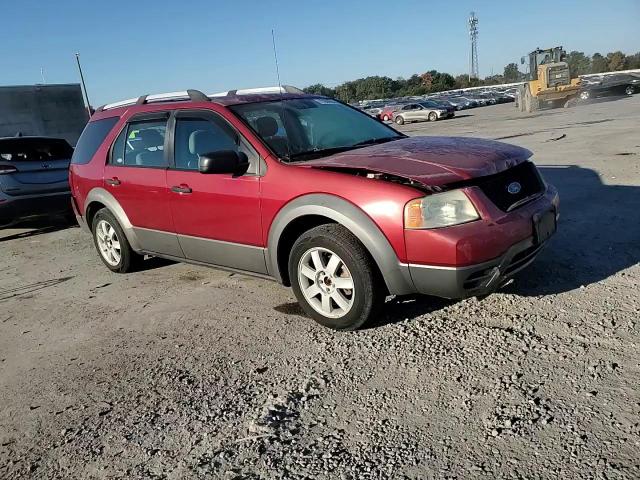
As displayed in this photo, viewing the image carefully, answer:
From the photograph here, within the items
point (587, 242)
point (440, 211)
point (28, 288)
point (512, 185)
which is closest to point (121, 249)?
point (28, 288)

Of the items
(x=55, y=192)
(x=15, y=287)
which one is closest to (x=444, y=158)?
(x=15, y=287)

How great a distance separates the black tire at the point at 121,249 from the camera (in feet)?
17.9

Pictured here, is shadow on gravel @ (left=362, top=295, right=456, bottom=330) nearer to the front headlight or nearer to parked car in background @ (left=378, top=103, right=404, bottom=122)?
the front headlight

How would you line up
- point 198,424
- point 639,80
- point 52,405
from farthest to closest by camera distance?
1. point 639,80
2. point 52,405
3. point 198,424

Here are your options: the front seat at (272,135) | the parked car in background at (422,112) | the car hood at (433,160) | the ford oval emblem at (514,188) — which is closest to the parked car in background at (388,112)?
the parked car in background at (422,112)

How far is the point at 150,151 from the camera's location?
4938 mm

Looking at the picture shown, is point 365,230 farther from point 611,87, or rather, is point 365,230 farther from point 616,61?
point 616,61

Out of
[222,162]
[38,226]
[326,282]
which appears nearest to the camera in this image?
[326,282]

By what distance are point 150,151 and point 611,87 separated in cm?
3403

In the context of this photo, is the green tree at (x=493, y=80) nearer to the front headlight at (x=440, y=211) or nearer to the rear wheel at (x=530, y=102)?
the rear wheel at (x=530, y=102)

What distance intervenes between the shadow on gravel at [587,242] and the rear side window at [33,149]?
286 inches

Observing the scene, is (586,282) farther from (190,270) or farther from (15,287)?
(15,287)

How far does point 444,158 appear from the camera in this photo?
143 inches

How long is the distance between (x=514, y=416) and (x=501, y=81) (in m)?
116
